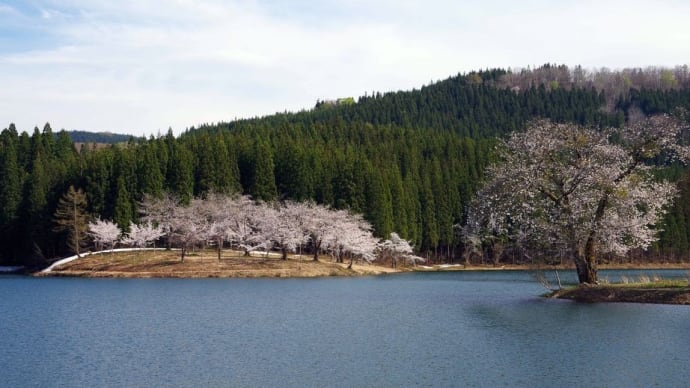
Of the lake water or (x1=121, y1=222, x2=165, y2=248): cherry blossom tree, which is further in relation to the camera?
(x1=121, y1=222, x2=165, y2=248): cherry blossom tree

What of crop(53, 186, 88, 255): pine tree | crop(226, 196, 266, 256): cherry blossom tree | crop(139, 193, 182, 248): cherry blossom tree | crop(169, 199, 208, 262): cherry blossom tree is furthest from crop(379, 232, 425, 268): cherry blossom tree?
crop(53, 186, 88, 255): pine tree

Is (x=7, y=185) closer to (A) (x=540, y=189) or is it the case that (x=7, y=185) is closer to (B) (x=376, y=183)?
Answer: (B) (x=376, y=183)

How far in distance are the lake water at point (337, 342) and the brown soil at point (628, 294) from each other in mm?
967

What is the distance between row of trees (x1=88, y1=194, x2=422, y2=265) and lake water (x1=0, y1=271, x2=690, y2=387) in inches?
1419

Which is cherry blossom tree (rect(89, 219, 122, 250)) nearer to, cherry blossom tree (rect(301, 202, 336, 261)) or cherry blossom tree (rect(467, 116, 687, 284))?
Result: cherry blossom tree (rect(301, 202, 336, 261))

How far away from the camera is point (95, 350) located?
2945 cm

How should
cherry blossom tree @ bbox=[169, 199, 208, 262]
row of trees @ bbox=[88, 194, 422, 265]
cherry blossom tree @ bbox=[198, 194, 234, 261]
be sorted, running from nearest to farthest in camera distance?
cherry blossom tree @ bbox=[169, 199, 208, 262], cherry blossom tree @ bbox=[198, 194, 234, 261], row of trees @ bbox=[88, 194, 422, 265]

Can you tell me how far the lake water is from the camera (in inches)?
959

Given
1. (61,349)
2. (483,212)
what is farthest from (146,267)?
(61,349)

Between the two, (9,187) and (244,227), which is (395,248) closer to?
(244,227)

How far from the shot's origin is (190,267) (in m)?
78.0

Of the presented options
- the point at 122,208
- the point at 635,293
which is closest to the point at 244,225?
the point at 122,208

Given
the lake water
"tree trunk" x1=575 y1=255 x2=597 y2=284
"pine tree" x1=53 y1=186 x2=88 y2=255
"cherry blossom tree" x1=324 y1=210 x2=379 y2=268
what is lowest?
the lake water

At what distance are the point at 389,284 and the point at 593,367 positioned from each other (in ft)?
147
